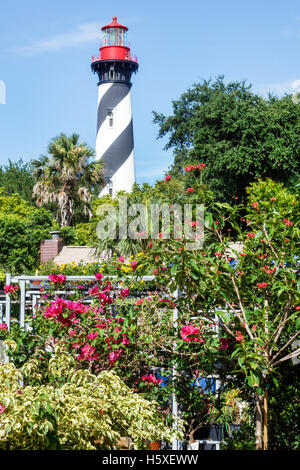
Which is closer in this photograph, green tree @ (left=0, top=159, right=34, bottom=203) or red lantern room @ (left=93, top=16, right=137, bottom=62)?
red lantern room @ (left=93, top=16, right=137, bottom=62)

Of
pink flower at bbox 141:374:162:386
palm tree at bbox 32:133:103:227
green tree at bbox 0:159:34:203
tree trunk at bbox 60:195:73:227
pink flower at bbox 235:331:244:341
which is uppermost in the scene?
green tree at bbox 0:159:34:203

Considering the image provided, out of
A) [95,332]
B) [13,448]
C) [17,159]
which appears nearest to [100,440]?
[13,448]

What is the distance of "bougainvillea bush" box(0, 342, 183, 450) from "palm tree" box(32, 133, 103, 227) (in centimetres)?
2709

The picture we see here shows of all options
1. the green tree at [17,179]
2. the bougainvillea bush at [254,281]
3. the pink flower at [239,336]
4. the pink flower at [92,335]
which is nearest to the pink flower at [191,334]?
the bougainvillea bush at [254,281]

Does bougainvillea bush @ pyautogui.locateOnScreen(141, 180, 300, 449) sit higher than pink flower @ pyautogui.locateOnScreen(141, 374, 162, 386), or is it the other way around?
bougainvillea bush @ pyautogui.locateOnScreen(141, 180, 300, 449)

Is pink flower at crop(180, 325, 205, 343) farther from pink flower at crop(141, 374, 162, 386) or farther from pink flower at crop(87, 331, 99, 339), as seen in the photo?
pink flower at crop(87, 331, 99, 339)

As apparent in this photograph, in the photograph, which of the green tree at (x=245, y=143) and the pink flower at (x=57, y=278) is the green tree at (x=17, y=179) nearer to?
the green tree at (x=245, y=143)

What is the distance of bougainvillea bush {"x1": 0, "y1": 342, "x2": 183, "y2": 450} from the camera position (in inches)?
200

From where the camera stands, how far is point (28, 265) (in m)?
26.4

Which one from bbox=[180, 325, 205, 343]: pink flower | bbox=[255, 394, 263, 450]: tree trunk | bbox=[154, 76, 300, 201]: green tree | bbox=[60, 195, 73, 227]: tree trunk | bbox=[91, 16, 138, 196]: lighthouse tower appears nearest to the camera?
bbox=[255, 394, 263, 450]: tree trunk

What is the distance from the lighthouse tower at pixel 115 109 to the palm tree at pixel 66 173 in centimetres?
360

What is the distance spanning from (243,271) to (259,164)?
22.5 meters

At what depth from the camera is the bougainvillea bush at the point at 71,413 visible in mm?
5082

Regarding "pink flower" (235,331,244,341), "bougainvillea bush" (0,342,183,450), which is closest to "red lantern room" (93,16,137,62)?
"bougainvillea bush" (0,342,183,450)
